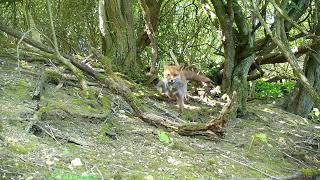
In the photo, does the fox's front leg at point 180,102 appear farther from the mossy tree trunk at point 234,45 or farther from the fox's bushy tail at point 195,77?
the mossy tree trunk at point 234,45

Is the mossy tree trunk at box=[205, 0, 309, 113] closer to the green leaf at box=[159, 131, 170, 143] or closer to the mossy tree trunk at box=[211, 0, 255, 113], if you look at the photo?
the mossy tree trunk at box=[211, 0, 255, 113]

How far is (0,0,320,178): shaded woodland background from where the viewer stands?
6.05 meters

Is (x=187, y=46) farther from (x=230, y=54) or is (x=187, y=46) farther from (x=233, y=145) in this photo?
(x=233, y=145)

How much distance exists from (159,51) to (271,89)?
2924 millimetres

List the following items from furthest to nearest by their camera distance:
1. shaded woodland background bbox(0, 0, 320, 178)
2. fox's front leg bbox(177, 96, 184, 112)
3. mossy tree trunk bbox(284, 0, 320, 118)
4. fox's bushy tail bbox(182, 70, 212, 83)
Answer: mossy tree trunk bbox(284, 0, 320, 118) < fox's bushy tail bbox(182, 70, 212, 83) < fox's front leg bbox(177, 96, 184, 112) < shaded woodland background bbox(0, 0, 320, 178)

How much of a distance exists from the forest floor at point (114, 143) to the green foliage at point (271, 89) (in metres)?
3.47

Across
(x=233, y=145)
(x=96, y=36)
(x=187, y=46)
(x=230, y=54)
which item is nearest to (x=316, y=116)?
(x=230, y=54)

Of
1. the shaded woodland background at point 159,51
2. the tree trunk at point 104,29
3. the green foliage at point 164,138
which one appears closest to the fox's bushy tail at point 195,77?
the shaded woodland background at point 159,51

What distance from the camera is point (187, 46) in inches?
453

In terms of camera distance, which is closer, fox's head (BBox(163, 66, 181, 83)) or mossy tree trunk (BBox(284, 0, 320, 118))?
fox's head (BBox(163, 66, 181, 83))

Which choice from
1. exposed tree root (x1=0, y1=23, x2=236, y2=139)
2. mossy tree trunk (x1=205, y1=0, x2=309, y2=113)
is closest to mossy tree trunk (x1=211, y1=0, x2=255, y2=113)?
mossy tree trunk (x1=205, y1=0, x2=309, y2=113)

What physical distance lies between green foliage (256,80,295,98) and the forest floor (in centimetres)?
347

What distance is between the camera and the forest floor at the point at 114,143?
4047 mm

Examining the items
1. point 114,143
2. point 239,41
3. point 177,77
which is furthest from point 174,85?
point 114,143
